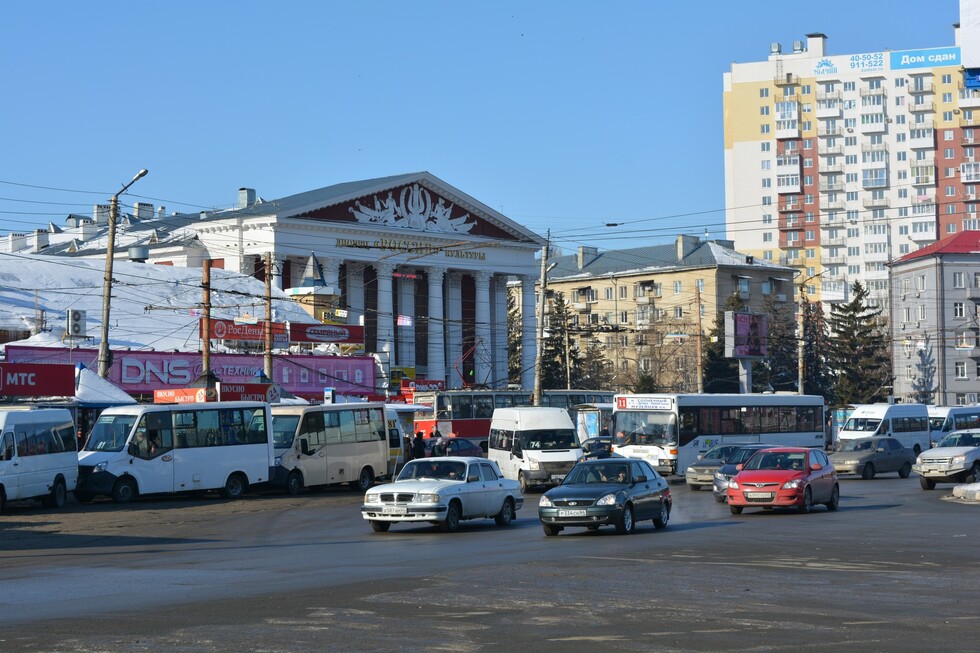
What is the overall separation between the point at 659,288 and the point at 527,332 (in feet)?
87.5

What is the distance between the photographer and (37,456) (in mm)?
31703

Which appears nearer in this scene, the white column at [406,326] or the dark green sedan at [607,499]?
the dark green sedan at [607,499]

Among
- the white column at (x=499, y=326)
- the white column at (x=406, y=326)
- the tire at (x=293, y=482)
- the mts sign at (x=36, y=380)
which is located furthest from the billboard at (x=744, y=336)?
Answer: the mts sign at (x=36, y=380)

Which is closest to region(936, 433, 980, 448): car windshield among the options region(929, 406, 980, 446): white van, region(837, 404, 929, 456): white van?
region(837, 404, 929, 456): white van

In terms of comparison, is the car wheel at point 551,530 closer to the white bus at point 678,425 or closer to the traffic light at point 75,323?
the white bus at point 678,425

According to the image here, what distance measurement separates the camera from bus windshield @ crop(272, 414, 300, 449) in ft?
128

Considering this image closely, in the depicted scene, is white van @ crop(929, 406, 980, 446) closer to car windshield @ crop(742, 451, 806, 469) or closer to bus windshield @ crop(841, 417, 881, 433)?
bus windshield @ crop(841, 417, 881, 433)

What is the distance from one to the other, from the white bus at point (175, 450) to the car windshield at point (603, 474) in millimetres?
14519

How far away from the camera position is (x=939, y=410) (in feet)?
213

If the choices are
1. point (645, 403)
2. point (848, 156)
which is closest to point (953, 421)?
point (645, 403)

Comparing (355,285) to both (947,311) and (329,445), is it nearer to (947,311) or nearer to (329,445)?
(947,311)

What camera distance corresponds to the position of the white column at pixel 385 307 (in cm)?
9094

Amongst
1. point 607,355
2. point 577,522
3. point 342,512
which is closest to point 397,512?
point 577,522

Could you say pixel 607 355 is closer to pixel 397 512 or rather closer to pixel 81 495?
pixel 81 495
